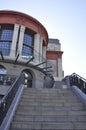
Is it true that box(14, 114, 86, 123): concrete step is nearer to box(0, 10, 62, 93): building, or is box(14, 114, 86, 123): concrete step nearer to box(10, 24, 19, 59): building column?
box(0, 10, 62, 93): building

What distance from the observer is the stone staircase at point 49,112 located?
457 centimetres

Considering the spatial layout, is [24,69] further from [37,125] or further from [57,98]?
[37,125]

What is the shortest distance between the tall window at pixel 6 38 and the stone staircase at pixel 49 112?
8.55 m

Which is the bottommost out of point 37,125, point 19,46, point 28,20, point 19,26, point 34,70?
point 37,125

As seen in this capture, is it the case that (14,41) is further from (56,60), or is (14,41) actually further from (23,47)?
(56,60)

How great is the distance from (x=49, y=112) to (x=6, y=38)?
12.3 m

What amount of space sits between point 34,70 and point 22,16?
271 inches

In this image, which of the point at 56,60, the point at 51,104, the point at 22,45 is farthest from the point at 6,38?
the point at 51,104

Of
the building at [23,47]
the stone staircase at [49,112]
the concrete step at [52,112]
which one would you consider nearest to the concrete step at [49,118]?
the stone staircase at [49,112]

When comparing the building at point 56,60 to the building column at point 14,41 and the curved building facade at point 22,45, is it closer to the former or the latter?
the curved building facade at point 22,45

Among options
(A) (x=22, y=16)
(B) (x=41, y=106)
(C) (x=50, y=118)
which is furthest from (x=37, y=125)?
(A) (x=22, y=16)

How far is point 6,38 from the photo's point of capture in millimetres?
15750

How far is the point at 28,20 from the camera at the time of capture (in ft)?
54.3

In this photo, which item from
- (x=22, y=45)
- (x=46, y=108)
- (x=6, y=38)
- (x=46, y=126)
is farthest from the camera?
(x=6, y=38)
